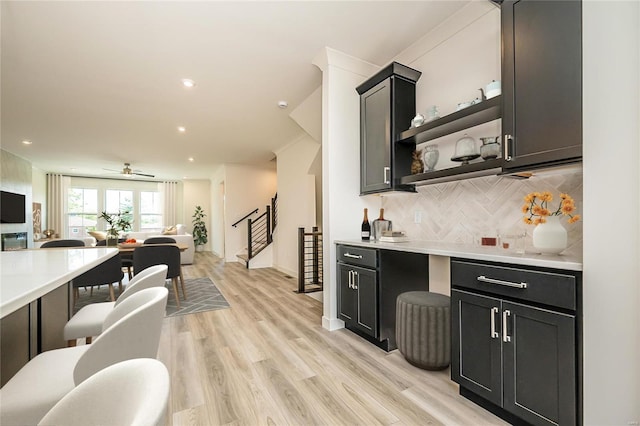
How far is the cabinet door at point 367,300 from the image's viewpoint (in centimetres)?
243

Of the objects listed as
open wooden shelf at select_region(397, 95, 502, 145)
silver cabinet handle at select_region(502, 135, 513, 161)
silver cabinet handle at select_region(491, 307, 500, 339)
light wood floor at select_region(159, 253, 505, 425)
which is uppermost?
open wooden shelf at select_region(397, 95, 502, 145)

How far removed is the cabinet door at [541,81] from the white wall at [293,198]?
3.57 metres

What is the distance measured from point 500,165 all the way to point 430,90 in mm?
1225

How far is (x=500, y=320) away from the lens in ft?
5.06

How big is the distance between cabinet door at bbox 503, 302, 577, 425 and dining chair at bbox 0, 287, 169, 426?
5.37 feet

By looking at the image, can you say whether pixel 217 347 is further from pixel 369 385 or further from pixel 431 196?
pixel 431 196

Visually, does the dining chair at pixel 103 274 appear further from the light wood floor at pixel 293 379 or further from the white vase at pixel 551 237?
the white vase at pixel 551 237

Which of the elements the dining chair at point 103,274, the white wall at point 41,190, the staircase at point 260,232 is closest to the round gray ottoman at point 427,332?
the dining chair at point 103,274

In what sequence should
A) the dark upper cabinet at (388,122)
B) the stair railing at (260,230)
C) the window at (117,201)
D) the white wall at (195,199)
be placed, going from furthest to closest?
the white wall at (195,199), the window at (117,201), the stair railing at (260,230), the dark upper cabinet at (388,122)

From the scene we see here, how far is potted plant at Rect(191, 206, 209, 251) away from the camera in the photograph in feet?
34.6

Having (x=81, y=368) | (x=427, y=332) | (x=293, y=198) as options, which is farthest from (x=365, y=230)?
(x=293, y=198)

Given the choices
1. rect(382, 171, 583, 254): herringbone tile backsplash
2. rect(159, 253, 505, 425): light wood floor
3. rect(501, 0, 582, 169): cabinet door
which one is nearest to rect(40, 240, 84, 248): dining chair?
rect(159, 253, 505, 425): light wood floor

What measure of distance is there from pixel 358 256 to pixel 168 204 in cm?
1011

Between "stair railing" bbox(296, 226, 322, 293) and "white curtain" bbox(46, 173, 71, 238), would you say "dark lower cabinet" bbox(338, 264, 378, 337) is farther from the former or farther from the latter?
"white curtain" bbox(46, 173, 71, 238)
